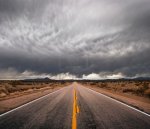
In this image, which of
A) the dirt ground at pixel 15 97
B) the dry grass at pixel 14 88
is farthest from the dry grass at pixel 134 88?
the dry grass at pixel 14 88

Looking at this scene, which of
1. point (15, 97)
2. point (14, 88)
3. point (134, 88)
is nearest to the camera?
point (15, 97)

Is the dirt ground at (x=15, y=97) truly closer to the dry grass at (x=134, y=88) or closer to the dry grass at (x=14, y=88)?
the dry grass at (x=14, y=88)

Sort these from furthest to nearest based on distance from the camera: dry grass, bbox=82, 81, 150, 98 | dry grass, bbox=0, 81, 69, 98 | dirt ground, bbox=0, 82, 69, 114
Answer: dry grass, bbox=0, 81, 69, 98 < dry grass, bbox=82, 81, 150, 98 < dirt ground, bbox=0, 82, 69, 114

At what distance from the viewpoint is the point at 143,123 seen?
780cm

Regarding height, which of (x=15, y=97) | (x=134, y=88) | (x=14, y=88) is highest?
(x=14, y=88)

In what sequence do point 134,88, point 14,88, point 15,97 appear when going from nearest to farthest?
1. point 15,97
2. point 134,88
3. point 14,88

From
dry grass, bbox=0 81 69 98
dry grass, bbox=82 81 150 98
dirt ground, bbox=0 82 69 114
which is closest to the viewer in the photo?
dirt ground, bbox=0 82 69 114

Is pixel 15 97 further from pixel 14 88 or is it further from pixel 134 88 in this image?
pixel 14 88

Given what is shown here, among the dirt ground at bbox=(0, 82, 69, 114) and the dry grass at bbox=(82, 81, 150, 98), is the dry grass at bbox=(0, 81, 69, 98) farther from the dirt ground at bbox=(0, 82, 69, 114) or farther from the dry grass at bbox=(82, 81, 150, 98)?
the dry grass at bbox=(82, 81, 150, 98)

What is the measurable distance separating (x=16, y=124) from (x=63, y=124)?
1.78 m

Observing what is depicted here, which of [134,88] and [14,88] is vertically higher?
[14,88]

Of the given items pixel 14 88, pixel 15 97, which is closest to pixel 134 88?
pixel 15 97

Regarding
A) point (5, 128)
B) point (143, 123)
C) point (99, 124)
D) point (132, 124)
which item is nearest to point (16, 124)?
point (5, 128)

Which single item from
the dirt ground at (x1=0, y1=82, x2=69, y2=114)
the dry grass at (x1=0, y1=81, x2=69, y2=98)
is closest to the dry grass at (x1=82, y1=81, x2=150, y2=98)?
the dirt ground at (x1=0, y1=82, x2=69, y2=114)
